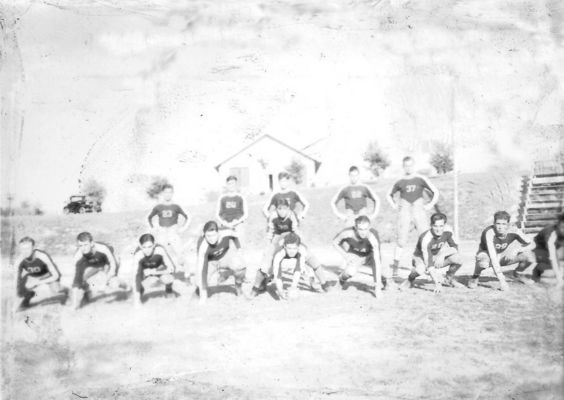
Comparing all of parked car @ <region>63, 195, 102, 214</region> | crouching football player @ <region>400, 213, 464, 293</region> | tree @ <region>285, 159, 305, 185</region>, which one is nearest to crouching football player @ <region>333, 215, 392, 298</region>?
crouching football player @ <region>400, 213, 464, 293</region>

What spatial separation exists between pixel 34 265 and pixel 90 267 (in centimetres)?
66

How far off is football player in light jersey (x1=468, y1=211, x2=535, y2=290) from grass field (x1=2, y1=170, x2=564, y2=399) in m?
0.28

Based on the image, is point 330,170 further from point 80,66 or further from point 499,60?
point 80,66

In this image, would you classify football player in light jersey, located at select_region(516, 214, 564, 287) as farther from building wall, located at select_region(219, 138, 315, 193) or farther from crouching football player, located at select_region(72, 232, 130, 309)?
building wall, located at select_region(219, 138, 315, 193)

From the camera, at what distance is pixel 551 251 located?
5383 mm

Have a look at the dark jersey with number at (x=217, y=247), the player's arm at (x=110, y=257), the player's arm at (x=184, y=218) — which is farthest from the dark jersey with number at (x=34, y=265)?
the dark jersey with number at (x=217, y=247)

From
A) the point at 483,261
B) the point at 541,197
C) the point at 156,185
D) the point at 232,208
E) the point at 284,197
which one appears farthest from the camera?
the point at 541,197

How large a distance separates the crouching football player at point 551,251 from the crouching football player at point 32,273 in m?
5.92

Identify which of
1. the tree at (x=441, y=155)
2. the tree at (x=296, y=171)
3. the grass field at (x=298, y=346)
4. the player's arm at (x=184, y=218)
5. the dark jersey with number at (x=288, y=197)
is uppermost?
the tree at (x=296, y=171)

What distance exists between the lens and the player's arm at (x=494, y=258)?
5386mm

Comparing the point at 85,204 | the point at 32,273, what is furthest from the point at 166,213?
the point at 85,204

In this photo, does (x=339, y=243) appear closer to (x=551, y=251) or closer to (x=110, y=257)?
(x=551, y=251)

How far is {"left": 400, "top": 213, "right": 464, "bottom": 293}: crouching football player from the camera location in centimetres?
559

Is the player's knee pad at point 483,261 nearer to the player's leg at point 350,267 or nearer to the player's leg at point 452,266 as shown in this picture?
the player's leg at point 452,266
